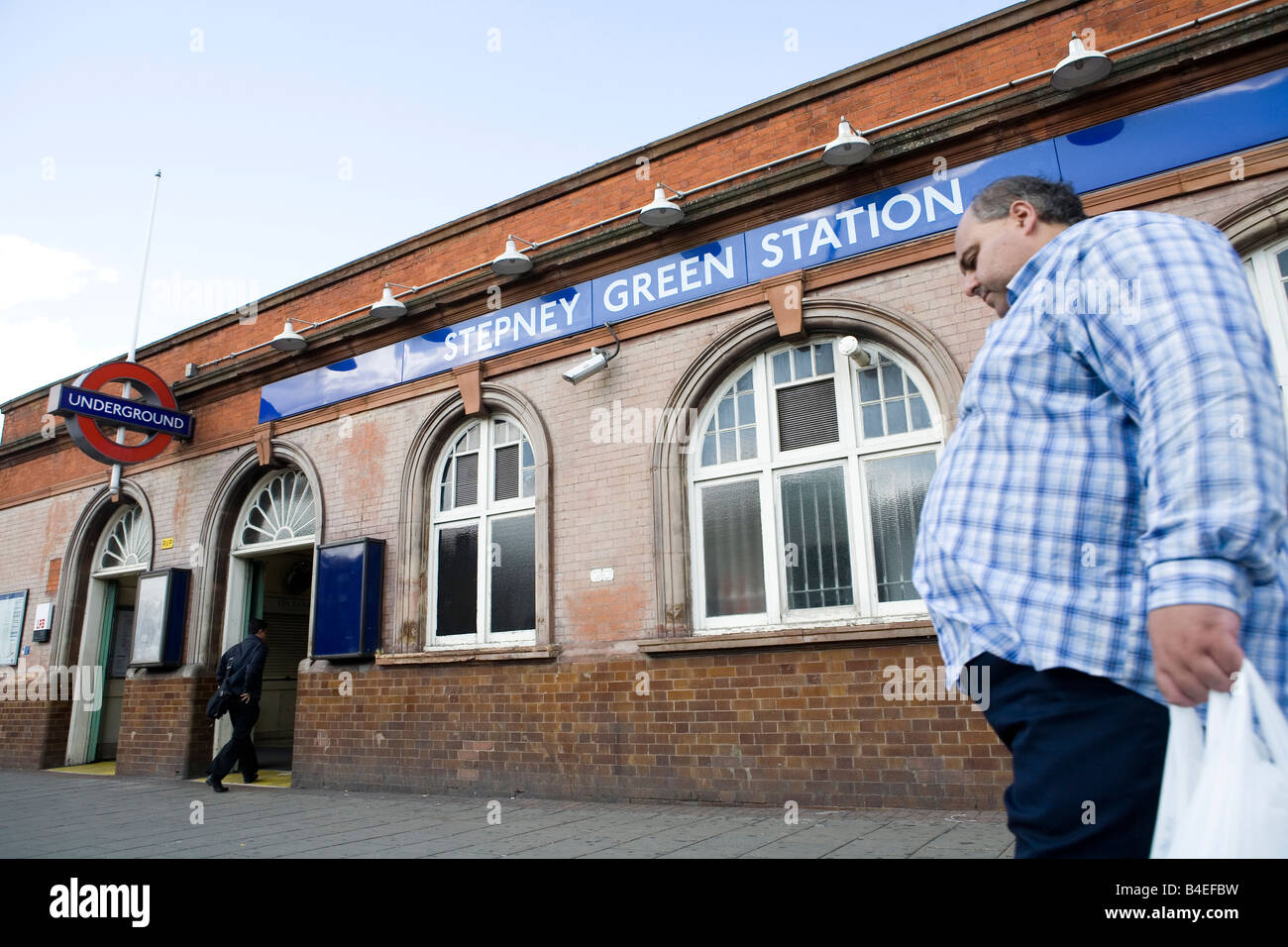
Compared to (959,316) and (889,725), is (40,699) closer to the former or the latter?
(889,725)

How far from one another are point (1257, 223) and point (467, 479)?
7.29 m

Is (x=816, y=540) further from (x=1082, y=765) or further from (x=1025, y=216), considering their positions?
(x=1082, y=765)

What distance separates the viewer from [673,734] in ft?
23.7

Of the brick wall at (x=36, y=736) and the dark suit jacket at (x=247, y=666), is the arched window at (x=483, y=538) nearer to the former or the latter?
the dark suit jacket at (x=247, y=666)

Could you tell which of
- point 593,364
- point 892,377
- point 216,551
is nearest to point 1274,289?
point 892,377

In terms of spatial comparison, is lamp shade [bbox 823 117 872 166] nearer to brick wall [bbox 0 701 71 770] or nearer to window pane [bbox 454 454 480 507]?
window pane [bbox 454 454 480 507]

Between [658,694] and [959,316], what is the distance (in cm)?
393

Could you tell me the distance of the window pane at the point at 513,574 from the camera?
866 cm

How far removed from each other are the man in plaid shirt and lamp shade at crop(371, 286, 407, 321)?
863 centimetres

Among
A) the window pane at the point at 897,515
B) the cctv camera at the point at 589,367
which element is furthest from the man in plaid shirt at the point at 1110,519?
the cctv camera at the point at 589,367

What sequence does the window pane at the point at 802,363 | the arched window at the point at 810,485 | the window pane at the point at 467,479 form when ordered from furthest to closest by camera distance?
1. the window pane at the point at 467,479
2. the window pane at the point at 802,363
3. the arched window at the point at 810,485

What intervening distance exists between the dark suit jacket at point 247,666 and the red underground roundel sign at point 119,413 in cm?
373

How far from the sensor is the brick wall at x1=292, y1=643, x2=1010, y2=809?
6.27 m

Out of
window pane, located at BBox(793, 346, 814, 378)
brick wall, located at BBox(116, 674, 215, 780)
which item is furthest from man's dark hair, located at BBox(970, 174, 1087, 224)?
brick wall, located at BBox(116, 674, 215, 780)
